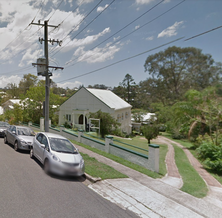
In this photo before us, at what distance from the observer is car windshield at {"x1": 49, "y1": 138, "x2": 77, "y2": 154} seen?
877 centimetres

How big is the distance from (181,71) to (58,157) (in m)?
46.1

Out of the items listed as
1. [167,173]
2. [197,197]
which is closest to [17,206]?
[197,197]

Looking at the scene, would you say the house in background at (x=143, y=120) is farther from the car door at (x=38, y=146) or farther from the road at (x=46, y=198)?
the road at (x=46, y=198)

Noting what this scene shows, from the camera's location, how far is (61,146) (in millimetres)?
9094

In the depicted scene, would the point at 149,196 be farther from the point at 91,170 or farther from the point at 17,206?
the point at 17,206

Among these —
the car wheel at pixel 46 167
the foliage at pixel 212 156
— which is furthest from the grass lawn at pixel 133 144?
the car wheel at pixel 46 167

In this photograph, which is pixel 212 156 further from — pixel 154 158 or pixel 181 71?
pixel 181 71

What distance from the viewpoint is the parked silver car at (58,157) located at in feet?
25.8

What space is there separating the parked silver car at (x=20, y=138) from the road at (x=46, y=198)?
3170mm

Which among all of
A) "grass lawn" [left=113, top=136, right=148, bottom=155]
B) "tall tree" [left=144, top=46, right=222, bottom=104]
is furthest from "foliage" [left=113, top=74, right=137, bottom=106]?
"grass lawn" [left=113, top=136, right=148, bottom=155]

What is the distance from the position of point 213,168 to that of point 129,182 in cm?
666

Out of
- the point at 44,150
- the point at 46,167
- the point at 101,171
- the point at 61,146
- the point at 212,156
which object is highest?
the point at 61,146

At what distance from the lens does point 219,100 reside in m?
19.2

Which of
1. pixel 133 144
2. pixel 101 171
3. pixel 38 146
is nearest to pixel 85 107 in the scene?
pixel 133 144
